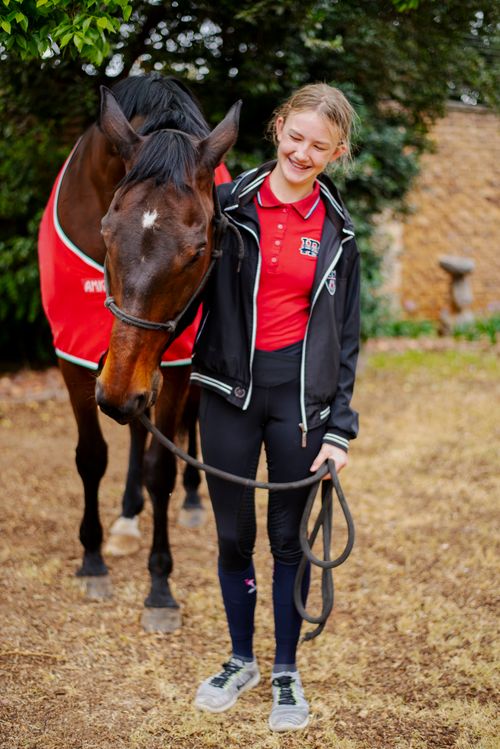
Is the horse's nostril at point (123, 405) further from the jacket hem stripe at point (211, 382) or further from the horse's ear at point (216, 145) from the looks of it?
the horse's ear at point (216, 145)

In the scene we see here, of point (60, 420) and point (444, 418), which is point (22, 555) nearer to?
point (60, 420)

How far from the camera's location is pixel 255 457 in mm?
2203

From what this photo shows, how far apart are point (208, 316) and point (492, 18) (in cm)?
266

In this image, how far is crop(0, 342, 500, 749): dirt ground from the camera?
7.26ft

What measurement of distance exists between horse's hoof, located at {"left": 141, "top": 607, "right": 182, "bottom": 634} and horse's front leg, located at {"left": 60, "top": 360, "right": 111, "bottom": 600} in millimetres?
292

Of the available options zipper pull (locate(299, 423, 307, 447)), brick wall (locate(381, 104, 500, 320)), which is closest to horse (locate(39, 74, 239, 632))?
zipper pull (locate(299, 423, 307, 447))

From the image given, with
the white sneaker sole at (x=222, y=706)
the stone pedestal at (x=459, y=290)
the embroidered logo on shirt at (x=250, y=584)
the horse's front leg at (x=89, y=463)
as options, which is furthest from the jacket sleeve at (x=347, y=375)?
the stone pedestal at (x=459, y=290)

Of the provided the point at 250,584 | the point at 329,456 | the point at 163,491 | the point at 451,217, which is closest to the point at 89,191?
the point at 163,491

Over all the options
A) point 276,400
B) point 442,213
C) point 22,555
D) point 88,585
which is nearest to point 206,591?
point 88,585

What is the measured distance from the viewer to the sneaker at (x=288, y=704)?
2.22 meters

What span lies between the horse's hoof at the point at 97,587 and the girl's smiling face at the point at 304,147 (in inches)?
A: 70.9

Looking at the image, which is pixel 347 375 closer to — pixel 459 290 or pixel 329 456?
pixel 329 456

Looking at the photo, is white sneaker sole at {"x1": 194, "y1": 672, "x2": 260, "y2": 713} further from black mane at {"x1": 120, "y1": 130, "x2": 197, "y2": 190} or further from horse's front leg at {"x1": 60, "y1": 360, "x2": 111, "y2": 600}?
black mane at {"x1": 120, "y1": 130, "x2": 197, "y2": 190}

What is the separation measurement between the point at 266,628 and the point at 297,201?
1.60m
